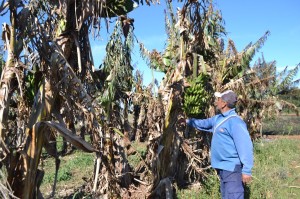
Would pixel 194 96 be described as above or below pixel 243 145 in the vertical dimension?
above

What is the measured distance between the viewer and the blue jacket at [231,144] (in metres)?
3.85

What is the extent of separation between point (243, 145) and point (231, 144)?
0.69 ft

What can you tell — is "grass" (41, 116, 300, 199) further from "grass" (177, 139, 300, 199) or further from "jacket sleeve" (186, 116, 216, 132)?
"jacket sleeve" (186, 116, 216, 132)

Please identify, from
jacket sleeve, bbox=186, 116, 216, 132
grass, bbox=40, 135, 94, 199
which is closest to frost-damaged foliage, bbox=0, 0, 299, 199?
jacket sleeve, bbox=186, 116, 216, 132

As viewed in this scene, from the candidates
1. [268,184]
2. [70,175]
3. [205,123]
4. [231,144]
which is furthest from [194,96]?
[70,175]

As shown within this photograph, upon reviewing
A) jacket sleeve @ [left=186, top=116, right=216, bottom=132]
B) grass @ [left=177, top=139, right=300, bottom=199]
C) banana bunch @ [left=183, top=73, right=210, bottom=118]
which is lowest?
grass @ [left=177, top=139, right=300, bottom=199]

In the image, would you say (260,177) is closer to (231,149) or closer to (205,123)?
(205,123)

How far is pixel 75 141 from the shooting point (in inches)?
117

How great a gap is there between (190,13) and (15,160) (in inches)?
116

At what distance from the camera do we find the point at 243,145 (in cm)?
386

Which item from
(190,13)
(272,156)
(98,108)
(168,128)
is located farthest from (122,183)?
(272,156)

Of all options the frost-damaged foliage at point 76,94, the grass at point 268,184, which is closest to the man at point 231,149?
the frost-damaged foliage at point 76,94

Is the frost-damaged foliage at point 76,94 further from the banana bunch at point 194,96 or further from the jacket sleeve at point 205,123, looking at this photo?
the jacket sleeve at point 205,123

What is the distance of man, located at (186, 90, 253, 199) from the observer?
3.86 m
